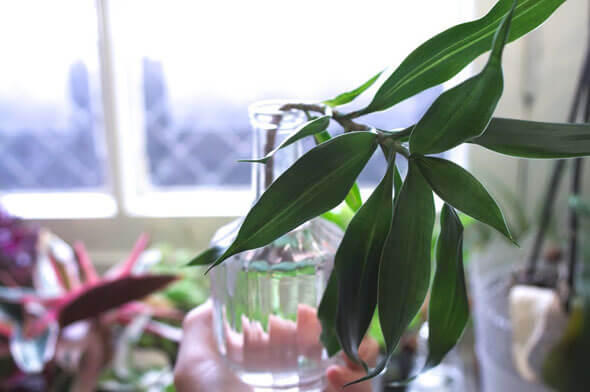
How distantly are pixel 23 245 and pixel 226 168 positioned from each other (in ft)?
1.45

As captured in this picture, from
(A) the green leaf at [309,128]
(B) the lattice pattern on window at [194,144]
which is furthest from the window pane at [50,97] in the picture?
(A) the green leaf at [309,128]

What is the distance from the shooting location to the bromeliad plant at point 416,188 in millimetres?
249

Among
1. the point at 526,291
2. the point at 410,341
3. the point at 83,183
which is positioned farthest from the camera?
the point at 83,183

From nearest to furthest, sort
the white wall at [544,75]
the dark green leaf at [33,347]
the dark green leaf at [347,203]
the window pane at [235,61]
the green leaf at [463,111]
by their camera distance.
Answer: the green leaf at [463,111] < the dark green leaf at [347,203] < the dark green leaf at [33,347] < the white wall at [544,75] < the window pane at [235,61]

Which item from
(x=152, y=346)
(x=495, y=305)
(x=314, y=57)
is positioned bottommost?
(x=152, y=346)

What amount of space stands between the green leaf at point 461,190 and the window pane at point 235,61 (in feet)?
2.56

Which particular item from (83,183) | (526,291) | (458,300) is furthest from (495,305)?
(83,183)

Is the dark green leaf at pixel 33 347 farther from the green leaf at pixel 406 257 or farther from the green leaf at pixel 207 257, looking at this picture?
the green leaf at pixel 406 257

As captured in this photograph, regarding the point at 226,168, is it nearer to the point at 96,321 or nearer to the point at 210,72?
the point at 210,72

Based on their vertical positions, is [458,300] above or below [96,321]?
above

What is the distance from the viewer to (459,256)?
0.29 m

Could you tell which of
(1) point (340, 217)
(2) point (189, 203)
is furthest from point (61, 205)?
(1) point (340, 217)

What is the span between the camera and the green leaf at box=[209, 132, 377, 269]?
0.83 feet

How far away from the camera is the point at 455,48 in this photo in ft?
0.94
